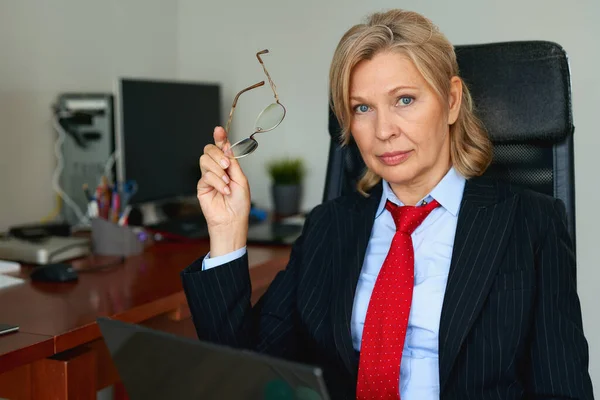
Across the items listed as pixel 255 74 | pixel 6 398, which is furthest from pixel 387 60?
pixel 255 74

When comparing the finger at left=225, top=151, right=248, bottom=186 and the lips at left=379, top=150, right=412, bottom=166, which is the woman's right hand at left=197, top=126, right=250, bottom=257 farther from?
the lips at left=379, top=150, right=412, bottom=166

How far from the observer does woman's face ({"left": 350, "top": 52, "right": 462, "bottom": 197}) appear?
1.28 metres

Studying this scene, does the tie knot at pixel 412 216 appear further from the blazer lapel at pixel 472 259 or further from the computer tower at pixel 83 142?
the computer tower at pixel 83 142

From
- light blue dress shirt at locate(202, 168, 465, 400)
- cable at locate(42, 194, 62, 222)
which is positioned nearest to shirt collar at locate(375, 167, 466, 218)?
light blue dress shirt at locate(202, 168, 465, 400)

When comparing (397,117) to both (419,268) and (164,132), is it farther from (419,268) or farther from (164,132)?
(164,132)

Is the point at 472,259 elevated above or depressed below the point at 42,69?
below

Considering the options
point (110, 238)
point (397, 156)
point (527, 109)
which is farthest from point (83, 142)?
point (527, 109)

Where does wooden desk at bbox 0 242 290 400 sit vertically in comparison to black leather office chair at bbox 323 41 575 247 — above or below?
below

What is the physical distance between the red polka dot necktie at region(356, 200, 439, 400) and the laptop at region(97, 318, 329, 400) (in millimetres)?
455

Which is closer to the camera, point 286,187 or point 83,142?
point 83,142

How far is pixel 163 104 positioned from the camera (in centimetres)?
226

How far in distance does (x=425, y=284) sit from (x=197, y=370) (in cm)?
56

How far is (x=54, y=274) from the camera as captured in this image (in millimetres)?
1634

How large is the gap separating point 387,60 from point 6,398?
3.00ft
